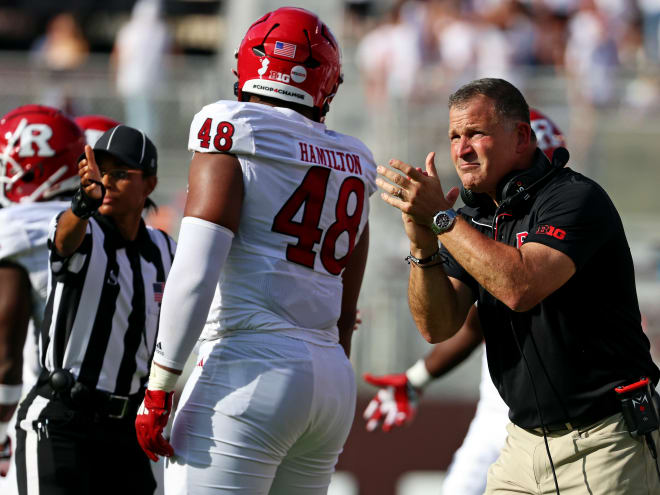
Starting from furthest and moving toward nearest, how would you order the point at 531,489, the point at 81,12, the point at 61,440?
1. the point at 81,12
2. the point at 61,440
3. the point at 531,489

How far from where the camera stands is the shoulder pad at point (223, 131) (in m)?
3.54

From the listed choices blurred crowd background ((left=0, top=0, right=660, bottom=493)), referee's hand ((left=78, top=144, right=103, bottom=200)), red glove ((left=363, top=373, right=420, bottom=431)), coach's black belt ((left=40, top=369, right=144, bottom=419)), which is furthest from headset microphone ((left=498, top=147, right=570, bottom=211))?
blurred crowd background ((left=0, top=0, right=660, bottom=493))

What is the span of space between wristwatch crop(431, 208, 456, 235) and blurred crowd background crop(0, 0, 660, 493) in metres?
5.13

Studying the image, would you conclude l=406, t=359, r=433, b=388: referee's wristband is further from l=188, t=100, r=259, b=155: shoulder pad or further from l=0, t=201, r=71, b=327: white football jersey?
l=188, t=100, r=259, b=155: shoulder pad

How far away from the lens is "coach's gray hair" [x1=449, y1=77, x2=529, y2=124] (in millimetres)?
3848

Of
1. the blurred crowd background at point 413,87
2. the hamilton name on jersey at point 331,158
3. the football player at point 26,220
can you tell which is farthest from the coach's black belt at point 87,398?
the blurred crowd background at point 413,87

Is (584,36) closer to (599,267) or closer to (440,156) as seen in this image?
(440,156)

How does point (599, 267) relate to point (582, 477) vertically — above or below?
above

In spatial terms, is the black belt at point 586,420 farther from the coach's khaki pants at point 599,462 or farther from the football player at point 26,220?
the football player at point 26,220

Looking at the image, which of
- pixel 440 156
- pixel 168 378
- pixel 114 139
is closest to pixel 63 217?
pixel 114 139

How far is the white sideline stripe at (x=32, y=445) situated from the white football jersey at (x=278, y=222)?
92 centimetres

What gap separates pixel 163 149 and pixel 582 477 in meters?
7.74

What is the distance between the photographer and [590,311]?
371 cm

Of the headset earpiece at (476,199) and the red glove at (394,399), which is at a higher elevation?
the headset earpiece at (476,199)
